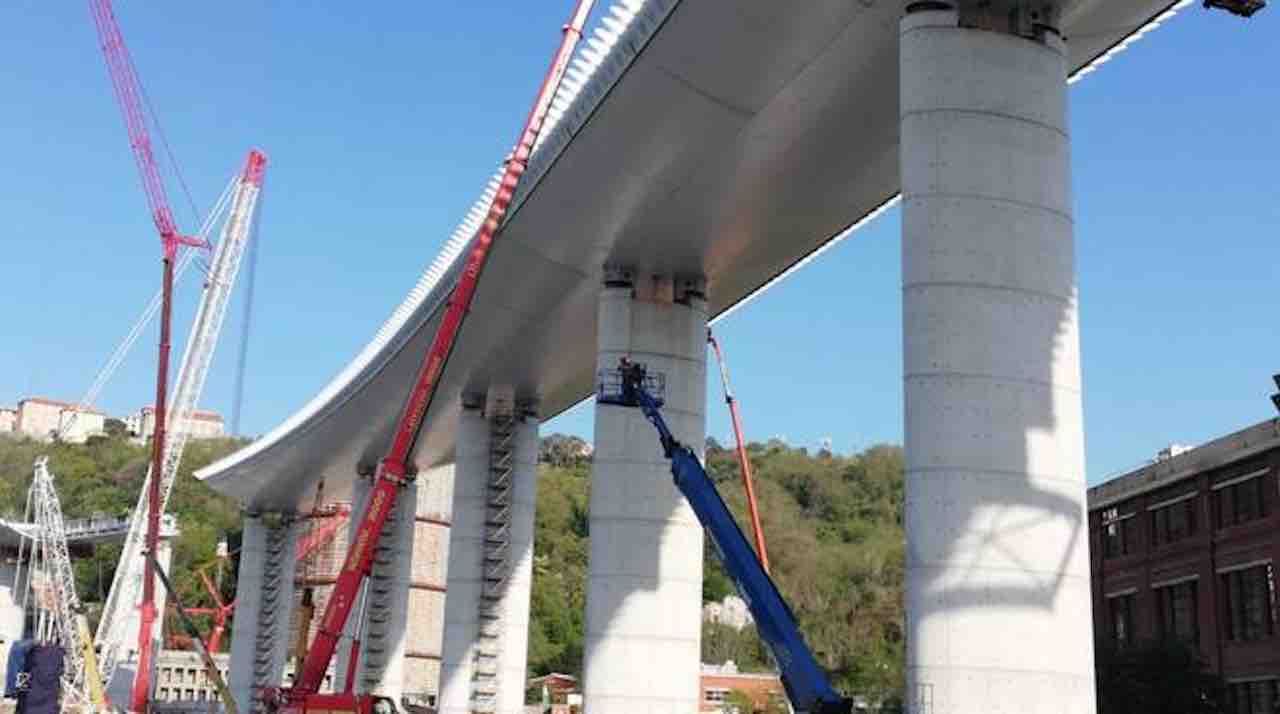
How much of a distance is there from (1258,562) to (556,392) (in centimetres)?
3058

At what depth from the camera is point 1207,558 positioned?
56656mm

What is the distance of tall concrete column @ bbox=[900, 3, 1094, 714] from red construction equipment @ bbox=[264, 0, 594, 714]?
15621mm

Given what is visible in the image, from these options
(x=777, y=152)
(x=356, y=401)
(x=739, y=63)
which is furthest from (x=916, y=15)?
(x=356, y=401)

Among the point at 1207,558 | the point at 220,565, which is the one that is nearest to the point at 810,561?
the point at 220,565

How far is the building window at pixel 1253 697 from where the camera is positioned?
5192 centimetres

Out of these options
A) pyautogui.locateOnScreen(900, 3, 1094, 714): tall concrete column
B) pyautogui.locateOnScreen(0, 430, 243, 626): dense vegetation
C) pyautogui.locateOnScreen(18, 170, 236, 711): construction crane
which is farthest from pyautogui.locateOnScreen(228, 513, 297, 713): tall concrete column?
pyautogui.locateOnScreen(900, 3, 1094, 714): tall concrete column

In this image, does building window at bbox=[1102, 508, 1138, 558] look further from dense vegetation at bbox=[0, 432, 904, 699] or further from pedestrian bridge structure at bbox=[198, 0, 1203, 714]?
pedestrian bridge structure at bbox=[198, 0, 1203, 714]

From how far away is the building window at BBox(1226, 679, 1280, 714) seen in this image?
5192cm

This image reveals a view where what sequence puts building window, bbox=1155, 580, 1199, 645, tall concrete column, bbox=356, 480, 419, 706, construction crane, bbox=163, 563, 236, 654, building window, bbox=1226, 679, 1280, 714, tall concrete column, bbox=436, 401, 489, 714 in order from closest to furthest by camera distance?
1. building window, bbox=1226, 679, 1280, 714
2. building window, bbox=1155, 580, 1199, 645
3. tall concrete column, bbox=436, 401, 489, 714
4. tall concrete column, bbox=356, 480, 419, 706
5. construction crane, bbox=163, 563, 236, 654

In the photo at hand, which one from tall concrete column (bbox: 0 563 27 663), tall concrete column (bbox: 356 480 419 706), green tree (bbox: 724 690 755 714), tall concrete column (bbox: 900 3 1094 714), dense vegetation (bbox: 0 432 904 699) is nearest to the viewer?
tall concrete column (bbox: 900 3 1094 714)

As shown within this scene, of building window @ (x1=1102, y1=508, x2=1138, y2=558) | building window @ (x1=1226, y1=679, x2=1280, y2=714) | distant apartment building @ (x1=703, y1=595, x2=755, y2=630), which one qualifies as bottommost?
building window @ (x1=1226, y1=679, x2=1280, y2=714)

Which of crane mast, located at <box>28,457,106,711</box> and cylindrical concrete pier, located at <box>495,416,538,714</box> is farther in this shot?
crane mast, located at <box>28,457,106,711</box>

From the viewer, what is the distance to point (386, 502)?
39.3 m

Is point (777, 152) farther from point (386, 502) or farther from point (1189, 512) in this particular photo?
Result: point (1189, 512)
